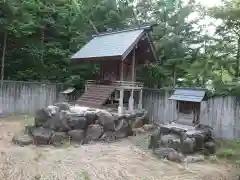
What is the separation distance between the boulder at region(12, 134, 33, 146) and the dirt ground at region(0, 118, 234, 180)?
238 mm

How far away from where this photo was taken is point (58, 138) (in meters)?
9.73

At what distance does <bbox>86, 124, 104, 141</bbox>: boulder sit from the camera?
10.2 meters

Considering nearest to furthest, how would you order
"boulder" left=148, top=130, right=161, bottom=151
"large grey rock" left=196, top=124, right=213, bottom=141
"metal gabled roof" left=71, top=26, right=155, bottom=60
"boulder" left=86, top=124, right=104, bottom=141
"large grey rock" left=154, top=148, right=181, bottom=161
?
"large grey rock" left=154, top=148, right=181, bottom=161
"boulder" left=148, top=130, right=161, bottom=151
"large grey rock" left=196, top=124, right=213, bottom=141
"boulder" left=86, top=124, right=104, bottom=141
"metal gabled roof" left=71, top=26, right=155, bottom=60

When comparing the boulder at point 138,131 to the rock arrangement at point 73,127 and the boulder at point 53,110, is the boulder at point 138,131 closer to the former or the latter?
the rock arrangement at point 73,127

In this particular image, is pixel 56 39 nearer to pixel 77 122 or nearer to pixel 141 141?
pixel 77 122

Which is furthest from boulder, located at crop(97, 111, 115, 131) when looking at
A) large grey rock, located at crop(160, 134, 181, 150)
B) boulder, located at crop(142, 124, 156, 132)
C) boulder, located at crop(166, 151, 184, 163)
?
boulder, located at crop(166, 151, 184, 163)


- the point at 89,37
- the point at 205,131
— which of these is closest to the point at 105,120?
→ the point at 205,131

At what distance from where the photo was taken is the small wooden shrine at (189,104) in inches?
380

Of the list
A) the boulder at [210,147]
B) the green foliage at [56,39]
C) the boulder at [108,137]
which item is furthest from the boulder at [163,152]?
the green foliage at [56,39]

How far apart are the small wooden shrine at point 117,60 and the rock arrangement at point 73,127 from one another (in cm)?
140

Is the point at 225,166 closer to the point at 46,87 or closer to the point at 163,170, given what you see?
the point at 163,170

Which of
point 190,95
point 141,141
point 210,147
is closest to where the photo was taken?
point 210,147

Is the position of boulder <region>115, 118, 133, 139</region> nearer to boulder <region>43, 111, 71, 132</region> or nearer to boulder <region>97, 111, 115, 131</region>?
boulder <region>97, 111, 115, 131</region>

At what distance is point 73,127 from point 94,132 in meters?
0.88
